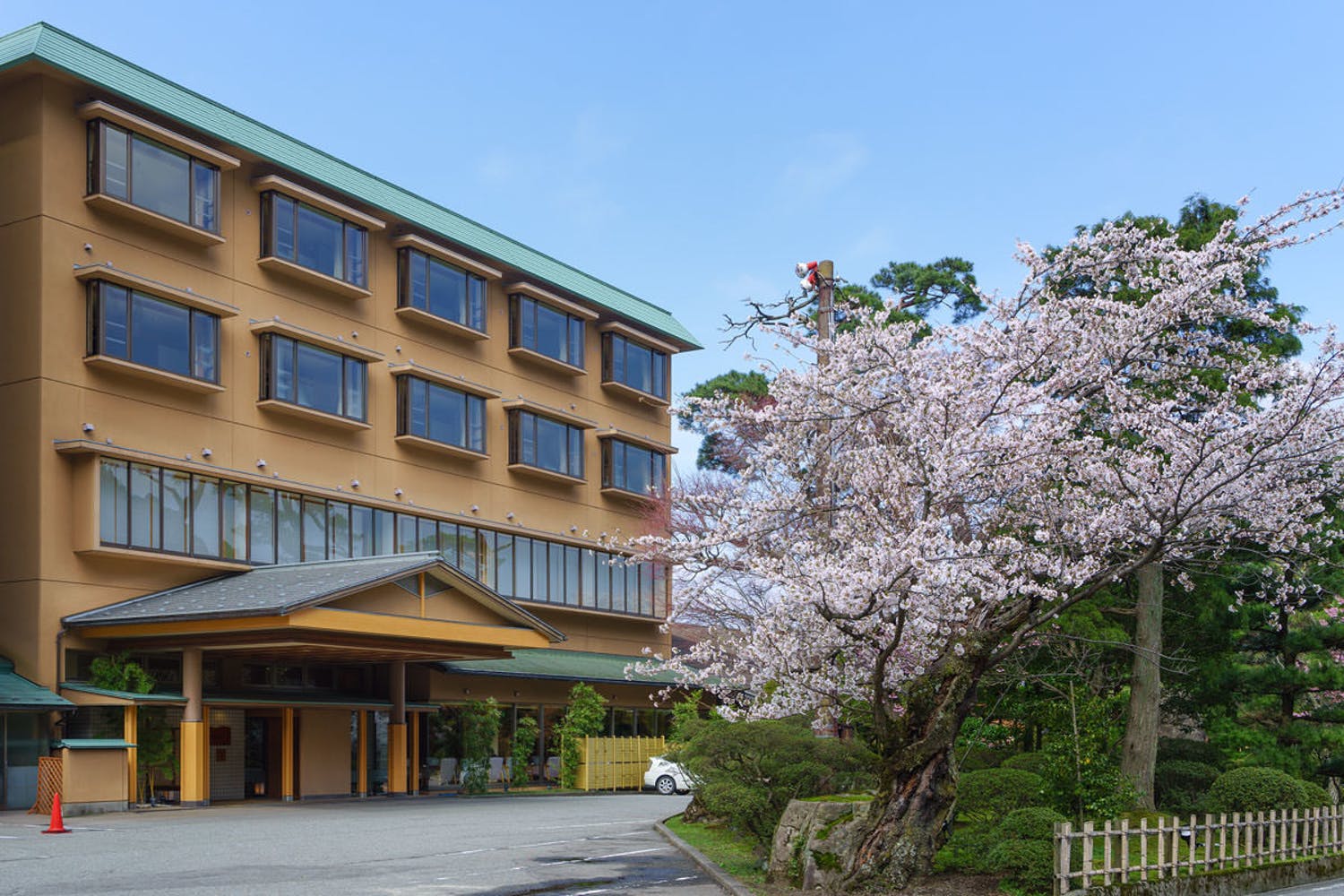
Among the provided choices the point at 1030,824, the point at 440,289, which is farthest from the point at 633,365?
the point at 1030,824

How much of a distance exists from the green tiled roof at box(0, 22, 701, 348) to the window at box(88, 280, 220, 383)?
4.04 metres

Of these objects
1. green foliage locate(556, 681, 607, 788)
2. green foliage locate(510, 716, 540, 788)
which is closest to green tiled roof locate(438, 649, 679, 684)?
green foliage locate(556, 681, 607, 788)

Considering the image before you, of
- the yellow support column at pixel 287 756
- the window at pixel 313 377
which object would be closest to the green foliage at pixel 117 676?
the yellow support column at pixel 287 756

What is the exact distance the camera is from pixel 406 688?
115 ft

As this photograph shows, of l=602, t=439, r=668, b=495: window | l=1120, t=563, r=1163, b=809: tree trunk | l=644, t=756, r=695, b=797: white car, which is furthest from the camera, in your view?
l=602, t=439, r=668, b=495: window

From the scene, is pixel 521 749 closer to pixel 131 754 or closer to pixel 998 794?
pixel 131 754

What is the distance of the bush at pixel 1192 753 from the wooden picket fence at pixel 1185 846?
2530 millimetres

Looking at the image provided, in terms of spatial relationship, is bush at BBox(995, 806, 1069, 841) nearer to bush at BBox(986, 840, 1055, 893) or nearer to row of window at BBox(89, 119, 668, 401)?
bush at BBox(986, 840, 1055, 893)

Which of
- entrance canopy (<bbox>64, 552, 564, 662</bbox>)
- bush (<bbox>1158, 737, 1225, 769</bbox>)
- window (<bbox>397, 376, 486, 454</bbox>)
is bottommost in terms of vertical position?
bush (<bbox>1158, 737, 1225, 769</bbox>)

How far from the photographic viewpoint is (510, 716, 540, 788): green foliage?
36.4 meters

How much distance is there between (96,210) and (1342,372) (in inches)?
950

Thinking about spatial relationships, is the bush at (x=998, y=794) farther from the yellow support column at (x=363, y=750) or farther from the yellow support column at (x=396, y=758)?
the yellow support column at (x=363, y=750)

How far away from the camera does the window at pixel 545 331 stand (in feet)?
135

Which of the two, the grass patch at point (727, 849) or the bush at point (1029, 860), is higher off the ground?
the bush at point (1029, 860)
